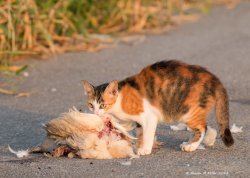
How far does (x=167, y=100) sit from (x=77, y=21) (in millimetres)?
4027

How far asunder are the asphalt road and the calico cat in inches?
7.6

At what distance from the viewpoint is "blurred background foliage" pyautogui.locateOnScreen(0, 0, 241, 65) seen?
8539 mm

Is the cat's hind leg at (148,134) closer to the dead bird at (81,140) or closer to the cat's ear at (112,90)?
the dead bird at (81,140)

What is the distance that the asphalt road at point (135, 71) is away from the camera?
200 inches

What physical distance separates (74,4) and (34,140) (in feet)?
13.2

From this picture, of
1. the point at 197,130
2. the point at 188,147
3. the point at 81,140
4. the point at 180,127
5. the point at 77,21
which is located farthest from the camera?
the point at 77,21

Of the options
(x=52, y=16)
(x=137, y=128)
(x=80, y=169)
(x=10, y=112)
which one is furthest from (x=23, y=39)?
(x=80, y=169)

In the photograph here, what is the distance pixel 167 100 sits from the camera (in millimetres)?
5777

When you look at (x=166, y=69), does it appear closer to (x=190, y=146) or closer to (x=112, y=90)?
(x=112, y=90)

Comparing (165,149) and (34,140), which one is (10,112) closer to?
(34,140)

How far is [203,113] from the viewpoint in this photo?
5699 mm

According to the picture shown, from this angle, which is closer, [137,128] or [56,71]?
[137,128]

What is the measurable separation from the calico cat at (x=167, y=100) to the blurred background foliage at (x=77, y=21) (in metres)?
2.55

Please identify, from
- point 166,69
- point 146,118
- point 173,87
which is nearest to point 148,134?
point 146,118
